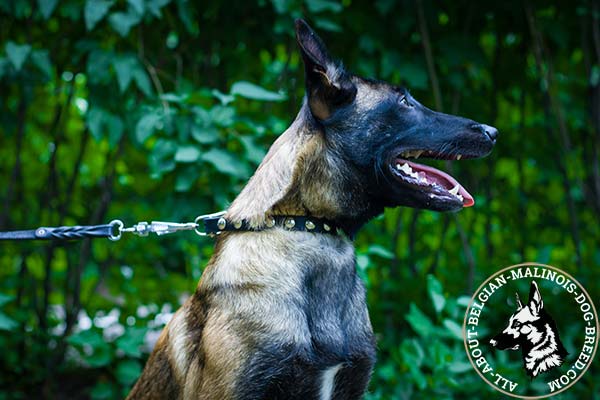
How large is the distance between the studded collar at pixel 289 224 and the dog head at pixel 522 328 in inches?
51.9

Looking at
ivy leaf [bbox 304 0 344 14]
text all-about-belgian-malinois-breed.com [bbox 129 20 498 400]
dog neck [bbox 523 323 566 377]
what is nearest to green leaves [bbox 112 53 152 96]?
ivy leaf [bbox 304 0 344 14]

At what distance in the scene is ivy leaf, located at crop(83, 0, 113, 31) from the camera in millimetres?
3328

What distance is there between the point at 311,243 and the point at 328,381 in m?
0.42

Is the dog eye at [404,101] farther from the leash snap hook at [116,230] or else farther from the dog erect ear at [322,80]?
the leash snap hook at [116,230]

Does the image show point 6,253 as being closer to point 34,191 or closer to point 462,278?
point 34,191

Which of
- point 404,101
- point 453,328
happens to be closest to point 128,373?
point 453,328

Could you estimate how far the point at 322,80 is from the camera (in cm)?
236

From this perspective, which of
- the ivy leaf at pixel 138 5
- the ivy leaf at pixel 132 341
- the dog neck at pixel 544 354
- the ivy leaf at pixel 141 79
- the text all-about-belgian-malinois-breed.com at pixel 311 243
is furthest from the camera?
the ivy leaf at pixel 132 341

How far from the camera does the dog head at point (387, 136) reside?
237cm

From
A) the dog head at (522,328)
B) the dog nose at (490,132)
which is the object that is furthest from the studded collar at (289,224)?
the dog head at (522,328)

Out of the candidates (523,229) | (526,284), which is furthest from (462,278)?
(523,229)

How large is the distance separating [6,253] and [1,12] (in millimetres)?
1447

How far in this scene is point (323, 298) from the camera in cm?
235

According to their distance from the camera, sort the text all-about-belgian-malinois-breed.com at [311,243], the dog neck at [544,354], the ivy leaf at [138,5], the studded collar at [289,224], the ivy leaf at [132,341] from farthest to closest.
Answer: the ivy leaf at [132,341]
the dog neck at [544,354]
the ivy leaf at [138,5]
the studded collar at [289,224]
the text all-about-belgian-malinois-breed.com at [311,243]
